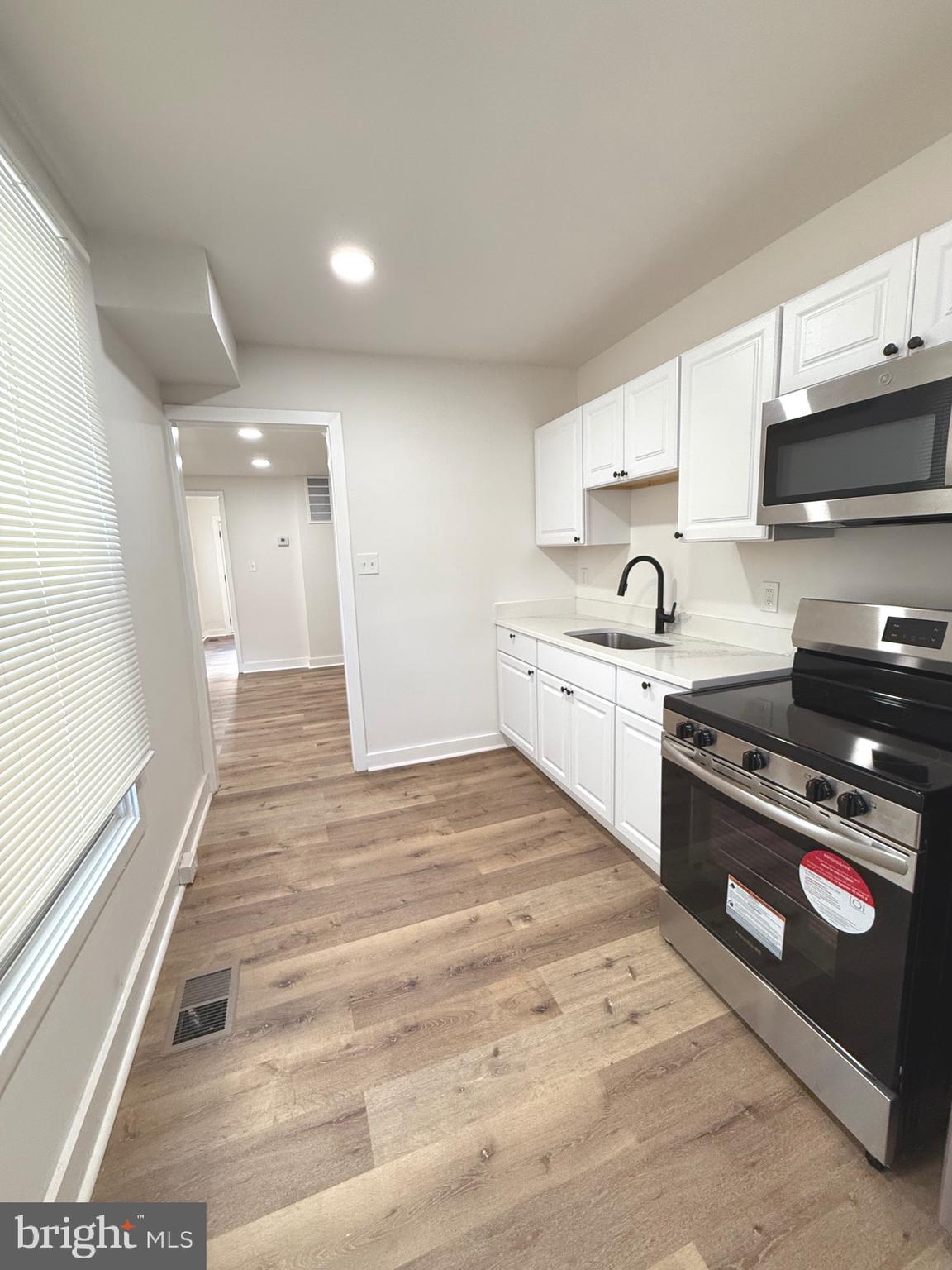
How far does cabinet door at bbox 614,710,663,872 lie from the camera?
6.42 feet

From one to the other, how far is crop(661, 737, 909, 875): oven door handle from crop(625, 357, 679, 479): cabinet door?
1354 millimetres

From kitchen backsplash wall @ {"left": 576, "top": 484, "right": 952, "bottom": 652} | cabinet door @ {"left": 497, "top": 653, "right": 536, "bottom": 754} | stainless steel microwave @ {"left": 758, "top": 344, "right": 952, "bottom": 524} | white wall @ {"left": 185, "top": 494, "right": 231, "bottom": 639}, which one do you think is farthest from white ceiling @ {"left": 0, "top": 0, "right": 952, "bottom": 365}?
white wall @ {"left": 185, "top": 494, "right": 231, "bottom": 639}

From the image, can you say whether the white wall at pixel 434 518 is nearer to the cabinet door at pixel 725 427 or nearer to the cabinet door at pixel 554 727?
the cabinet door at pixel 554 727

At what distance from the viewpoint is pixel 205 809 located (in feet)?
9.33

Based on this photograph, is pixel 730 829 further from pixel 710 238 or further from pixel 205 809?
pixel 205 809

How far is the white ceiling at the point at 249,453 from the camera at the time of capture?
166 inches

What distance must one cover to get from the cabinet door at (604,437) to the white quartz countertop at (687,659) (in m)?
0.88

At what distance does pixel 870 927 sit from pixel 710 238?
93.1 inches

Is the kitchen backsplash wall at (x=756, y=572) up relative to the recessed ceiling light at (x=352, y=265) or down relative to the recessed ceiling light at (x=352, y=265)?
down

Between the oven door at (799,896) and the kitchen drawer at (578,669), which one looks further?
the kitchen drawer at (578,669)

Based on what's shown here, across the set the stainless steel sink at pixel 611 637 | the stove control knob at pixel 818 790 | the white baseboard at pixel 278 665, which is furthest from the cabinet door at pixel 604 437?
the white baseboard at pixel 278 665

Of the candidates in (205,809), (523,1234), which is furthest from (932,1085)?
(205,809)

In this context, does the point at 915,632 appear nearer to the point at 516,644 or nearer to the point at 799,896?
the point at 799,896

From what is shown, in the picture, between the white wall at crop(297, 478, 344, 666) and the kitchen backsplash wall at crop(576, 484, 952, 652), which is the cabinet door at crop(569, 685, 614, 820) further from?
the white wall at crop(297, 478, 344, 666)
